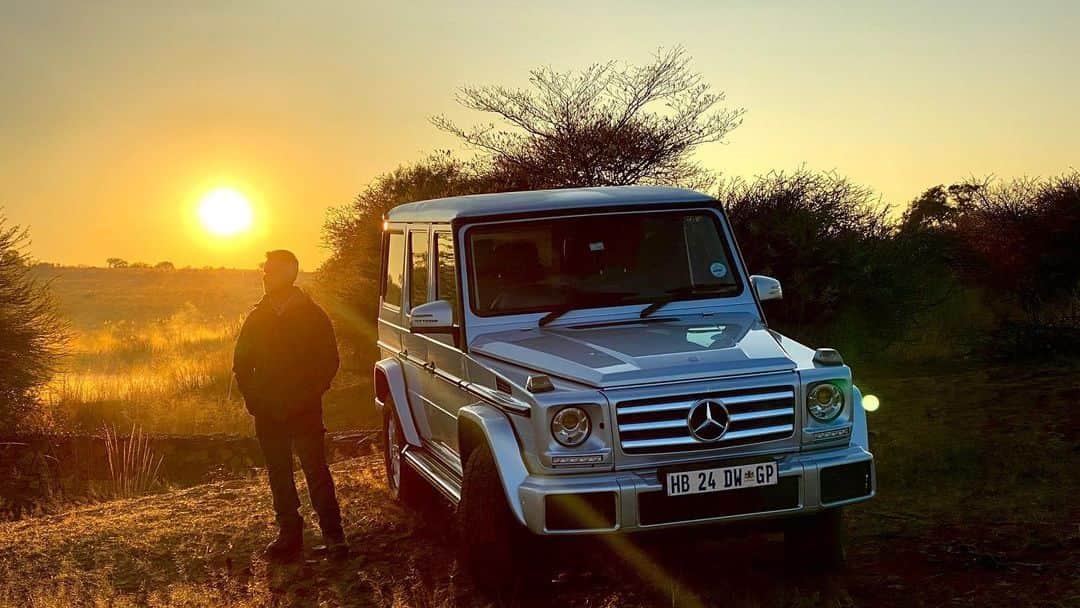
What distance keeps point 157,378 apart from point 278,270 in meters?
21.0

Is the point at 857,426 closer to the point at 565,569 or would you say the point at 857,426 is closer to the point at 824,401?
the point at 824,401

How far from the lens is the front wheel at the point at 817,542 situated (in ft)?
19.5

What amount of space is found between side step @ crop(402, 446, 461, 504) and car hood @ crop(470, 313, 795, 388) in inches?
31.7

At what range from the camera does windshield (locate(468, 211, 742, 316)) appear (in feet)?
22.5

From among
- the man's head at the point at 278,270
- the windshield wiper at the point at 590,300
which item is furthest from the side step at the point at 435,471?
the man's head at the point at 278,270

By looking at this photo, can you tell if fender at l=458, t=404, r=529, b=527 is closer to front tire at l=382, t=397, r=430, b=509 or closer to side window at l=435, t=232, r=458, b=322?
side window at l=435, t=232, r=458, b=322

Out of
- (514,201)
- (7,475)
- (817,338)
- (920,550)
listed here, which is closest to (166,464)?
(7,475)

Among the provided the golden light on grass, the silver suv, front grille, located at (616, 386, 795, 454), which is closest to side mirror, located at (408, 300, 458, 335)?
the silver suv

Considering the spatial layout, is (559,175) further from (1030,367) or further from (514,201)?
(514,201)

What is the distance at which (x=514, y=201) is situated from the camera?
280 inches

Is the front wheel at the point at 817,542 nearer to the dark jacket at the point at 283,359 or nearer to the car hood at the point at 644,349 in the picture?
the car hood at the point at 644,349

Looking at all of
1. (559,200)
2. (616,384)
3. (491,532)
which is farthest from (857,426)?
(559,200)

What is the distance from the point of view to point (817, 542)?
6.02 m

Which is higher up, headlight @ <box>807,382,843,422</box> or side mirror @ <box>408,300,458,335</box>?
side mirror @ <box>408,300,458,335</box>
